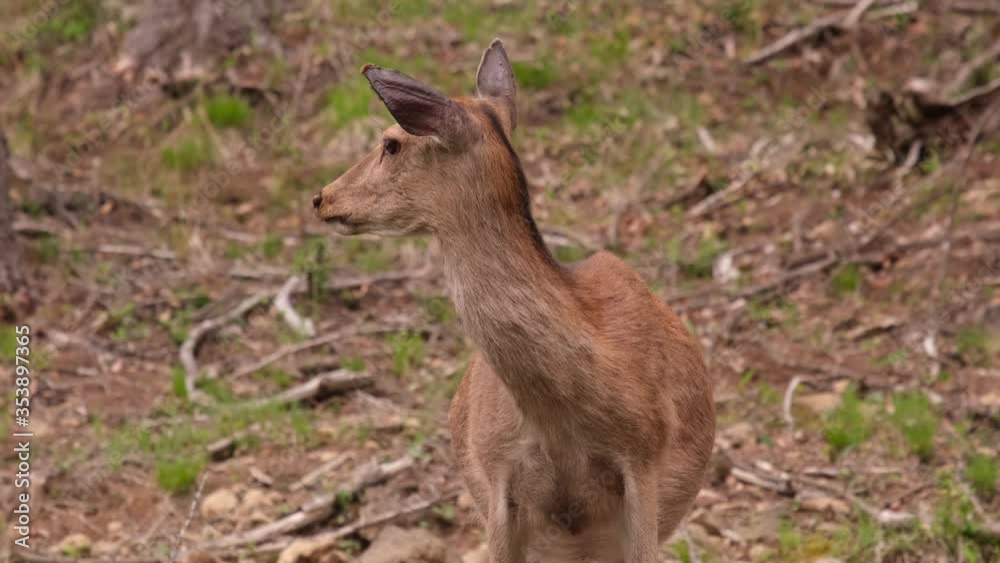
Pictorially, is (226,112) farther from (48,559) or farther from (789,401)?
(789,401)

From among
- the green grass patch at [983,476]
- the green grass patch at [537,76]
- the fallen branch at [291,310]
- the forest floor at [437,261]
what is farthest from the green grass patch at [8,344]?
the green grass patch at [983,476]

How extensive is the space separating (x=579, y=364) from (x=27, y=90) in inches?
383

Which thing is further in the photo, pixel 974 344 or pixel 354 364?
pixel 354 364

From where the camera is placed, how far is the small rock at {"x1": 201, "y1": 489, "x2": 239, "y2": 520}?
6891mm

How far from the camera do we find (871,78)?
448 inches

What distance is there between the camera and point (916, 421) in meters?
7.07

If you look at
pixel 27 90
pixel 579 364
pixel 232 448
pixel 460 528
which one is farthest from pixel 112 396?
pixel 27 90

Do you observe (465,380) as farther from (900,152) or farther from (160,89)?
(160,89)

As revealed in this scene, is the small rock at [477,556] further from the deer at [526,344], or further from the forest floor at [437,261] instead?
the deer at [526,344]

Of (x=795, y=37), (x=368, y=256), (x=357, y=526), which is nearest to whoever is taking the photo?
(x=357, y=526)

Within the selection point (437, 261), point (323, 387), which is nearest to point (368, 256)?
point (437, 261)

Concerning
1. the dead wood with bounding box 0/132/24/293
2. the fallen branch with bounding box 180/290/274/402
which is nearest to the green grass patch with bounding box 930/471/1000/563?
the fallen branch with bounding box 180/290/274/402

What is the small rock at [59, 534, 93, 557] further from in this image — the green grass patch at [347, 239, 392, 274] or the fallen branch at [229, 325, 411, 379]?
the green grass patch at [347, 239, 392, 274]

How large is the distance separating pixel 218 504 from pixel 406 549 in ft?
4.15
